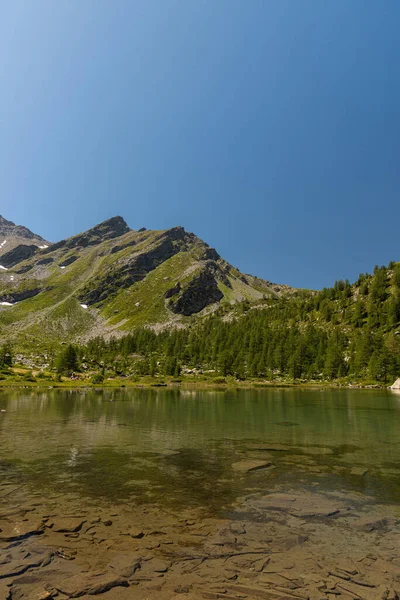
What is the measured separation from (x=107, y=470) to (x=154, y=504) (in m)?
6.78

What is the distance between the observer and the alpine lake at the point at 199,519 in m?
8.70

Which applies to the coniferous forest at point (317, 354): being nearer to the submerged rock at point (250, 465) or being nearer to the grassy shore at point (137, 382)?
the grassy shore at point (137, 382)

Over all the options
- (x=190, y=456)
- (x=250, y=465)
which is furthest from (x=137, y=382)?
(x=250, y=465)

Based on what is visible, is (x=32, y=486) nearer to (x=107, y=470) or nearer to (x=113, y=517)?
(x=107, y=470)

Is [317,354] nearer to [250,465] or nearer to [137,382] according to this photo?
[137,382]

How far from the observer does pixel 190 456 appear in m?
24.2

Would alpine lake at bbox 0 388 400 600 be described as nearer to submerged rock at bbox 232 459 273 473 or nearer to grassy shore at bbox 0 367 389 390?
submerged rock at bbox 232 459 273 473

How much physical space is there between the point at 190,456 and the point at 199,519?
11476mm

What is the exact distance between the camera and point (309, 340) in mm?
176750

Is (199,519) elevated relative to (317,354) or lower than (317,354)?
lower

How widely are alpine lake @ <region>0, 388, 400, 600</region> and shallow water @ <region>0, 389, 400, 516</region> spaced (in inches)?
6.1

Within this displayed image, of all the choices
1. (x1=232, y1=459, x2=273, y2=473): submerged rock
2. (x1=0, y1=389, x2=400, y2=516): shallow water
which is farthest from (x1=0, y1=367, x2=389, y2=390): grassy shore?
(x1=232, y1=459, x2=273, y2=473): submerged rock

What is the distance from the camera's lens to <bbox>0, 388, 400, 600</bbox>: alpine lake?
28.5 feet

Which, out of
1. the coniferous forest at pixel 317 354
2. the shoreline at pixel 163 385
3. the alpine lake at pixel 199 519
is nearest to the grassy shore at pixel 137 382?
the shoreline at pixel 163 385
